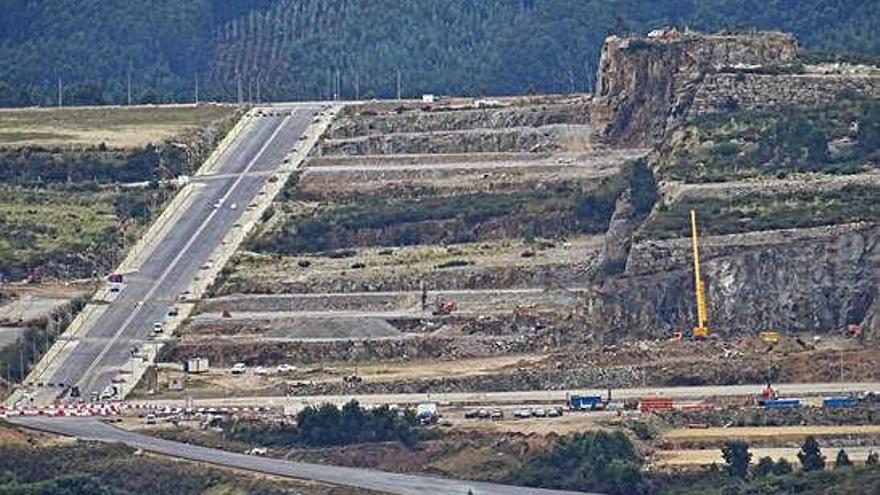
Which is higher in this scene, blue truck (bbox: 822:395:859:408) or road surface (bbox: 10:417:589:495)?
blue truck (bbox: 822:395:859:408)

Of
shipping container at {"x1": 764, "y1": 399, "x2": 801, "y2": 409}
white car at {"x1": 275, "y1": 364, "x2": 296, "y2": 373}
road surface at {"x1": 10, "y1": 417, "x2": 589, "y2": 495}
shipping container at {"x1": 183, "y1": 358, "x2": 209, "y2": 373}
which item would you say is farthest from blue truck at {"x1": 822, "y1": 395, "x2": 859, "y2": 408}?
shipping container at {"x1": 183, "y1": 358, "x2": 209, "y2": 373}

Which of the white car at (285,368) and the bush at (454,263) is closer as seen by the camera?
the white car at (285,368)

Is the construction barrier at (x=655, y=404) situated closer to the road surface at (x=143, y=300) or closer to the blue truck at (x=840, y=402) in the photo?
the blue truck at (x=840, y=402)

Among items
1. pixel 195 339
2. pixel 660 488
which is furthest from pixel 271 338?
pixel 660 488

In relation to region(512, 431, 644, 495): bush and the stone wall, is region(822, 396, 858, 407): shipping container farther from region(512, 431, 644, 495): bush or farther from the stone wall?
the stone wall

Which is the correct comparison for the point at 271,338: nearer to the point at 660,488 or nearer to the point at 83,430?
the point at 83,430

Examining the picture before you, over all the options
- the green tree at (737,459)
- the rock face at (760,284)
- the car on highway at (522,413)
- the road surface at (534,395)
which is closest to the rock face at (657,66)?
the rock face at (760,284)
